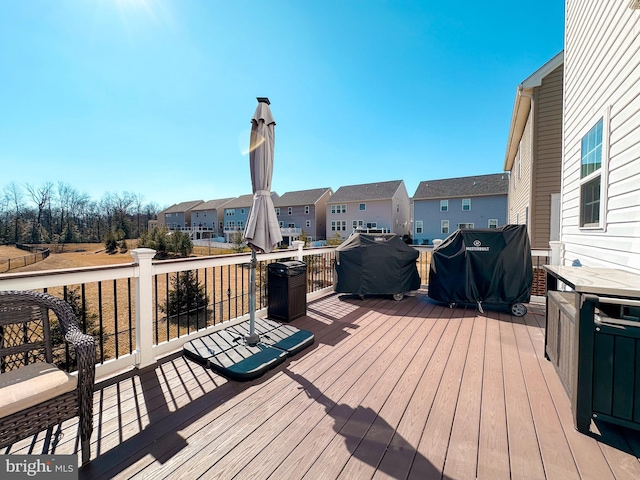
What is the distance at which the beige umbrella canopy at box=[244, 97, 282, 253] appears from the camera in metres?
2.70

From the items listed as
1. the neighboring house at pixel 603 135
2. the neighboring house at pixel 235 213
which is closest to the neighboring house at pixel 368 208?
the neighboring house at pixel 235 213

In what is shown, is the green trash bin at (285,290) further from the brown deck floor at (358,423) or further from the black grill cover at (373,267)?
the black grill cover at (373,267)

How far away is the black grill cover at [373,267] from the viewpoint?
4.90 m

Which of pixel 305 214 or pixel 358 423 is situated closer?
pixel 358 423

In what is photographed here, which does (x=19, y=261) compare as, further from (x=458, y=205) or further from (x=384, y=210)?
(x=458, y=205)

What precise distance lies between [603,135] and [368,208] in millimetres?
24913

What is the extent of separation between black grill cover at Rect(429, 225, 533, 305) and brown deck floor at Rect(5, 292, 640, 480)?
4.54 feet

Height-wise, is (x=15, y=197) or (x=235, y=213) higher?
(x=15, y=197)

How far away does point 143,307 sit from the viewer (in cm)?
250

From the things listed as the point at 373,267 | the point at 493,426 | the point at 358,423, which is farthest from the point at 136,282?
the point at 373,267

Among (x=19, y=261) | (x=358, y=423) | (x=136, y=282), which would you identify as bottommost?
(x=19, y=261)

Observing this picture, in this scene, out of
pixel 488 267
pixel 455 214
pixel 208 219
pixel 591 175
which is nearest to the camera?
pixel 591 175

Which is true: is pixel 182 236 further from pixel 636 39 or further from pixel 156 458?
pixel 636 39

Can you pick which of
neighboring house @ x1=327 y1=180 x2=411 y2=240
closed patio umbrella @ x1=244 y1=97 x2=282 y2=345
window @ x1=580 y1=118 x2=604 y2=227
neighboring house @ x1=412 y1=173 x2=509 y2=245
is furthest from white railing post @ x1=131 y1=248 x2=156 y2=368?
neighboring house @ x1=327 y1=180 x2=411 y2=240
